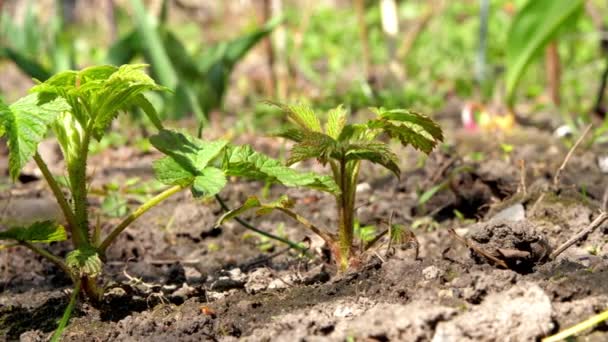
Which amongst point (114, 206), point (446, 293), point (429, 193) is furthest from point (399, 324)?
point (114, 206)

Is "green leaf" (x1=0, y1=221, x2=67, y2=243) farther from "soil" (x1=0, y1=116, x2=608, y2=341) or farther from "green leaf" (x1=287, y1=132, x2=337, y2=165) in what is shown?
"green leaf" (x1=287, y1=132, x2=337, y2=165)

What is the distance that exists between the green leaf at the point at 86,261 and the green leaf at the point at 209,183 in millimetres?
271

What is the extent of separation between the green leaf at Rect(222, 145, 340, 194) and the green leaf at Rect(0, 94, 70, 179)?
14.2 inches

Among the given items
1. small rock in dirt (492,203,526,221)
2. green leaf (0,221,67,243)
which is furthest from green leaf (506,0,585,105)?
green leaf (0,221,67,243)

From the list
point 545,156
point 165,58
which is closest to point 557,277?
point 545,156

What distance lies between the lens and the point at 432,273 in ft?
6.24

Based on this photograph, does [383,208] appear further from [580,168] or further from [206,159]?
[206,159]

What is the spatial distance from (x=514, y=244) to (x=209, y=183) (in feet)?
2.19

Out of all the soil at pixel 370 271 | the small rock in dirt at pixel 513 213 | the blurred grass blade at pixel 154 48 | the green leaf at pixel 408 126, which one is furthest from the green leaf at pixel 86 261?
the blurred grass blade at pixel 154 48

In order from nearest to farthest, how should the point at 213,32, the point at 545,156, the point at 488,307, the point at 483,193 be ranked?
the point at 488,307 → the point at 483,193 → the point at 545,156 → the point at 213,32

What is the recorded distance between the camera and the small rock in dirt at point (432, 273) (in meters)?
1.88

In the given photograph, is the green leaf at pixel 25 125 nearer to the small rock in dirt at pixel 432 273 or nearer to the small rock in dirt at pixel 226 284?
the small rock in dirt at pixel 226 284

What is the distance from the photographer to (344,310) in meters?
1.82

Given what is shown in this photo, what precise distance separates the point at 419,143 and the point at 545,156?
4.27 feet
